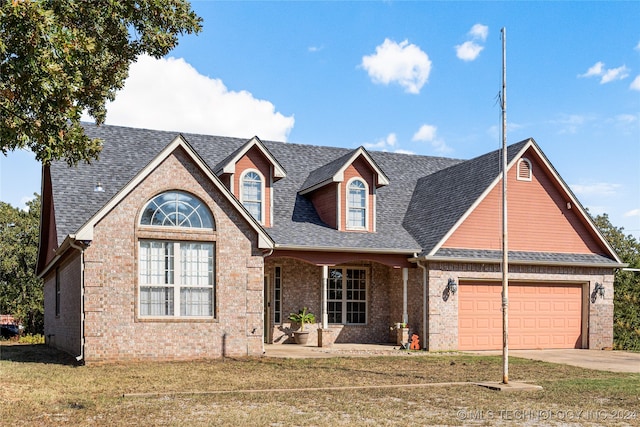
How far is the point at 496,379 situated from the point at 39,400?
30.9 ft

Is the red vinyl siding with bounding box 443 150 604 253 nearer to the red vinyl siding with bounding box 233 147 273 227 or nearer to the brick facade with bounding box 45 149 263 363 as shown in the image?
the red vinyl siding with bounding box 233 147 273 227

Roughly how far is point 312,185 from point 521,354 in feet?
30.2

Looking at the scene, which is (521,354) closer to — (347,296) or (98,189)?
(347,296)

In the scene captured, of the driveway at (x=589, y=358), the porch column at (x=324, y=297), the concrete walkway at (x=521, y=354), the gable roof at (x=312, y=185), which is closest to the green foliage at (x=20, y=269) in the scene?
the gable roof at (x=312, y=185)

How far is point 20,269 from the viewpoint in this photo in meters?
39.8

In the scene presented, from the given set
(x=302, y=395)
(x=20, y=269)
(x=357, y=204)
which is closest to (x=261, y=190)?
(x=357, y=204)

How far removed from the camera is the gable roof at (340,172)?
82.3ft

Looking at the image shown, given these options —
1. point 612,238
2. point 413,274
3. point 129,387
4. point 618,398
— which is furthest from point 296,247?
point 612,238

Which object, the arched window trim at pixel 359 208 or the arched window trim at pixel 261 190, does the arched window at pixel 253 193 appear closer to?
the arched window trim at pixel 261 190

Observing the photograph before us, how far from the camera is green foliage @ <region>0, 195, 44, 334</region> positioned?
1505 inches

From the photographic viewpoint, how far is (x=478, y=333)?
79.9 ft

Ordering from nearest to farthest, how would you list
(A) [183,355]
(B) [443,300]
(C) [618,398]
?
(C) [618,398] < (A) [183,355] < (B) [443,300]

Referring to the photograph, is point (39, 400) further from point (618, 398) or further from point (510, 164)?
point (510, 164)

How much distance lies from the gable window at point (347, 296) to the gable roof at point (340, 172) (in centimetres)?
313
